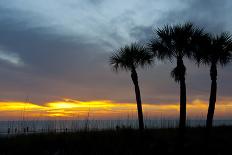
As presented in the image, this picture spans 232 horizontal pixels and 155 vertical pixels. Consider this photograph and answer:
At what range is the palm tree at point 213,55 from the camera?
25.1 metres

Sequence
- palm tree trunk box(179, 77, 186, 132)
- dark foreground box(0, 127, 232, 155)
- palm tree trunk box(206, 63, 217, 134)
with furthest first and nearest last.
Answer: palm tree trunk box(206, 63, 217, 134) → palm tree trunk box(179, 77, 186, 132) → dark foreground box(0, 127, 232, 155)

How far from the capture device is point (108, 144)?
76.1ft

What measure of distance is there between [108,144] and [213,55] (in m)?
9.48

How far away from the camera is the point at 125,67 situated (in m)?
28.5

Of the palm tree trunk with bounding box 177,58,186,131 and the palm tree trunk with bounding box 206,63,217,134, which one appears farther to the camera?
the palm tree trunk with bounding box 206,63,217,134

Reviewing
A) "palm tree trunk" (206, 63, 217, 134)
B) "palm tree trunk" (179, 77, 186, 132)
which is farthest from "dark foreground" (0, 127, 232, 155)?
"palm tree trunk" (206, 63, 217, 134)

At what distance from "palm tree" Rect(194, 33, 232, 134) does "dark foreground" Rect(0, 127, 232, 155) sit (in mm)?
2474

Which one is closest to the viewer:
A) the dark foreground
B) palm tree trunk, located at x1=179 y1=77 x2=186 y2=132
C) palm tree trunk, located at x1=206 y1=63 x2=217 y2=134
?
the dark foreground

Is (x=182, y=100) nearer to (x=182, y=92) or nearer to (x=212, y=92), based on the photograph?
(x=182, y=92)

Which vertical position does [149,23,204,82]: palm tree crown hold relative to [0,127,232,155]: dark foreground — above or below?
above

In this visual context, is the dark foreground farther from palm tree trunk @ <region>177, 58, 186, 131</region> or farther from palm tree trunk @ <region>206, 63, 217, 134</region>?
palm tree trunk @ <region>206, 63, 217, 134</region>

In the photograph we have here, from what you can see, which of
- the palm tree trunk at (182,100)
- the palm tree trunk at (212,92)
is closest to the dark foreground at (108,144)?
the palm tree trunk at (182,100)

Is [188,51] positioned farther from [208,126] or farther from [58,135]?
[58,135]

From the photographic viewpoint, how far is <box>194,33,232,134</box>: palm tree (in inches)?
989
